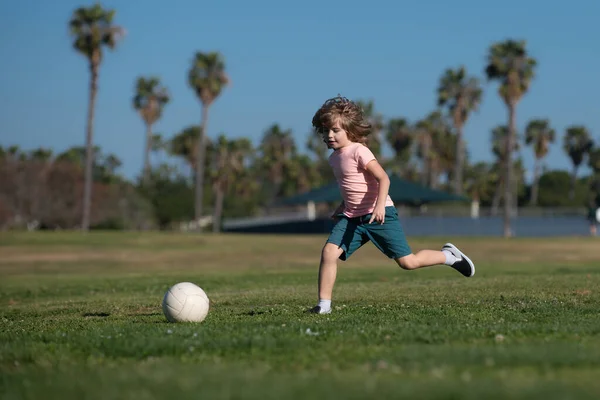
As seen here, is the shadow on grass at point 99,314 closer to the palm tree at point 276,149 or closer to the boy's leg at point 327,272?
the boy's leg at point 327,272

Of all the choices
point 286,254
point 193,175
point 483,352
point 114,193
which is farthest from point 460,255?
point 193,175

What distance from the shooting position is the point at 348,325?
324 inches

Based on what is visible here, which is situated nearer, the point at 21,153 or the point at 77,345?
the point at 77,345

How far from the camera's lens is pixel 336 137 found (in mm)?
9898

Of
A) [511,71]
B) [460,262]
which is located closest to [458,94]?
[511,71]

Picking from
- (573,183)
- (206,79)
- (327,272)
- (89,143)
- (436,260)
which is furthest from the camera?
(573,183)

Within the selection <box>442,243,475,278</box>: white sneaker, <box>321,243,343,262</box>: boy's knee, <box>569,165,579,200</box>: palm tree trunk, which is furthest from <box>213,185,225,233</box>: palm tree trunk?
Answer: <box>321,243,343,262</box>: boy's knee

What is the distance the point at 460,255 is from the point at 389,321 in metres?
2.68

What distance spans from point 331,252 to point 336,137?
1.22 meters

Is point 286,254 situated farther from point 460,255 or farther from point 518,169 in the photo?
point 518,169

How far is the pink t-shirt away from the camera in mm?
9852

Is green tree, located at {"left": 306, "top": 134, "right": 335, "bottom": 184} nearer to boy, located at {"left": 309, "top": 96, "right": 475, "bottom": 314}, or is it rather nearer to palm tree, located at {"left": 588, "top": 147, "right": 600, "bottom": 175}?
palm tree, located at {"left": 588, "top": 147, "right": 600, "bottom": 175}

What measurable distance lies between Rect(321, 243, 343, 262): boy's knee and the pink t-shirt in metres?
0.39

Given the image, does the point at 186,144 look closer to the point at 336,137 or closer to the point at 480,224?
the point at 480,224
